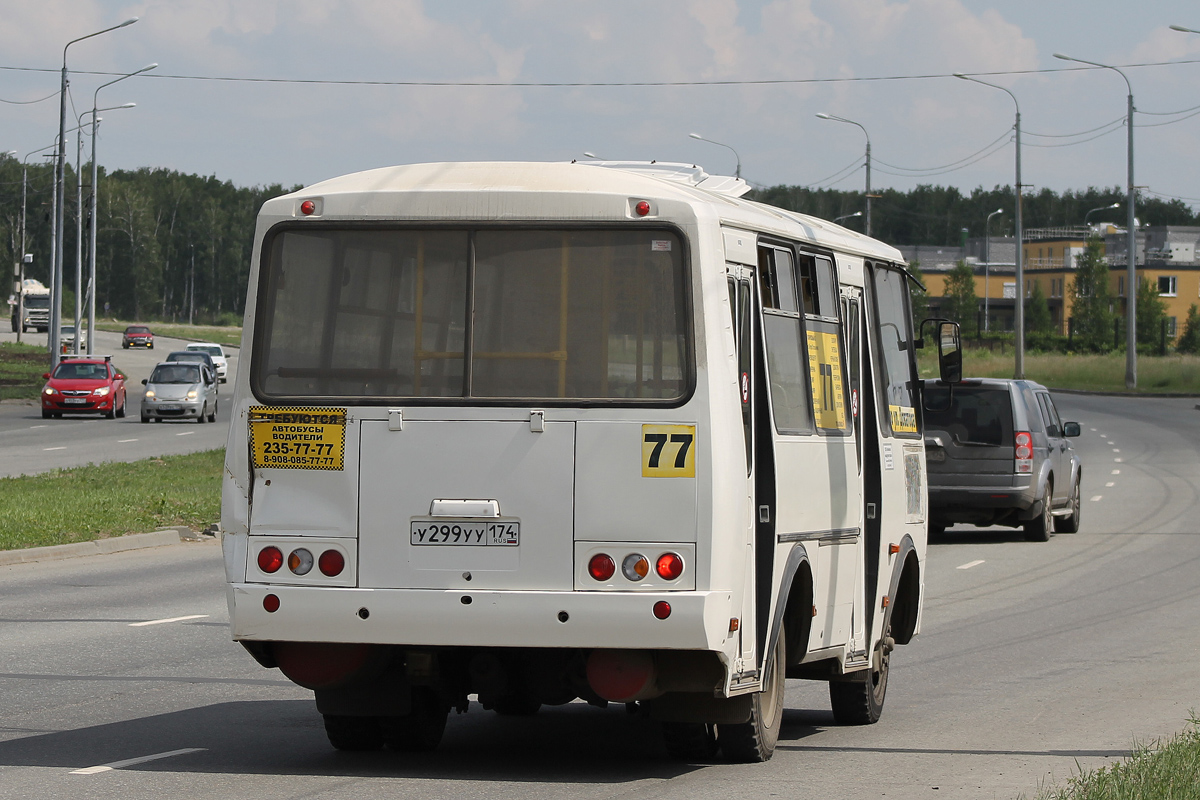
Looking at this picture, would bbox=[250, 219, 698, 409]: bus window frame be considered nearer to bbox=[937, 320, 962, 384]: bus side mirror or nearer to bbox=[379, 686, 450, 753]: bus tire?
bbox=[379, 686, 450, 753]: bus tire

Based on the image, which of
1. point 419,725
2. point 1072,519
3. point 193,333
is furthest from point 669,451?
point 193,333

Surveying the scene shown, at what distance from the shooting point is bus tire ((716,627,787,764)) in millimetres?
7871

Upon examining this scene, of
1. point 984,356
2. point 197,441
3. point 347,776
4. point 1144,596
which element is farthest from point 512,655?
point 984,356

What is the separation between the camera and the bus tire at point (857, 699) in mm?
9516

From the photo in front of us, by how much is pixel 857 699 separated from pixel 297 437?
368 centimetres

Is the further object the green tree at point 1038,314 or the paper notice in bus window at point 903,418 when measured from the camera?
the green tree at point 1038,314

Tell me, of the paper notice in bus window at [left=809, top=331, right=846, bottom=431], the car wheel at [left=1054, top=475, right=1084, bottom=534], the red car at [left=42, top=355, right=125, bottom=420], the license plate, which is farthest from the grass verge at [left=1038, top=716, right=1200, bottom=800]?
the red car at [left=42, top=355, right=125, bottom=420]

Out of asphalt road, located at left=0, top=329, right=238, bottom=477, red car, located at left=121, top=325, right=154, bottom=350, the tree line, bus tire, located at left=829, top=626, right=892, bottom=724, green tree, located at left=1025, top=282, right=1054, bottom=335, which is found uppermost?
the tree line

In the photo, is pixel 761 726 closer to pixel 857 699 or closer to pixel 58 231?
pixel 857 699

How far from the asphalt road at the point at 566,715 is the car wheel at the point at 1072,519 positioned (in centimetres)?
525

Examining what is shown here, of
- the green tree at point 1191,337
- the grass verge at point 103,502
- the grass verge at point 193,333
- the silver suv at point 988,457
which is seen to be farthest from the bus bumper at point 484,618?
the green tree at point 1191,337

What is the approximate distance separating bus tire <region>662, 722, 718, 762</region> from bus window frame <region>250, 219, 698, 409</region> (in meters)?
1.62

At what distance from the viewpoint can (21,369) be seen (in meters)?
65.9

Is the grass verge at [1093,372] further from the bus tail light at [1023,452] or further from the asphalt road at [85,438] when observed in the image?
the bus tail light at [1023,452]
